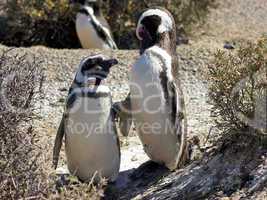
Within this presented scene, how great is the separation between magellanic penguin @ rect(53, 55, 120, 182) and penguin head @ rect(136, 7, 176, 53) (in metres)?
0.29

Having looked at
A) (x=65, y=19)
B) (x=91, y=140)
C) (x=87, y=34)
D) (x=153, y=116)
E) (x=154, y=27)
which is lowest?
(x=91, y=140)

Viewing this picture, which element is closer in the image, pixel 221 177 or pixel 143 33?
pixel 221 177

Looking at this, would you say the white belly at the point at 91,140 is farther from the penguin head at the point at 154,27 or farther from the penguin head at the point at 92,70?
the penguin head at the point at 154,27

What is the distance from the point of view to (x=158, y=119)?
4.91m

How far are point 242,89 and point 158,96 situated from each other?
0.68 metres

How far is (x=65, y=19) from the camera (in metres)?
10.4

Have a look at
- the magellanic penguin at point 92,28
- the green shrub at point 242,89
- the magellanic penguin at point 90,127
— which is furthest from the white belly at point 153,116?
the magellanic penguin at point 92,28

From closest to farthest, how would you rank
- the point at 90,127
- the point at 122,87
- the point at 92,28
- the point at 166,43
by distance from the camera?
the point at 90,127, the point at 166,43, the point at 122,87, the point at 92,28

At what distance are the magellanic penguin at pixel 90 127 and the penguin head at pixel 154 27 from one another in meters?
0.29

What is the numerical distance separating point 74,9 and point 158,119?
564 centimetres

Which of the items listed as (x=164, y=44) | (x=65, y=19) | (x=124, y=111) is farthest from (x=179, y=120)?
(x=65, y=19)

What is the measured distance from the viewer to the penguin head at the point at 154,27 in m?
5.03

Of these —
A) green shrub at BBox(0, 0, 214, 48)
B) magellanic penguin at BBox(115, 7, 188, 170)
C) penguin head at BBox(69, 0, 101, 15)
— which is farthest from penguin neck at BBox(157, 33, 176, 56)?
green shrub at BBox(0, 0, 214, 48)

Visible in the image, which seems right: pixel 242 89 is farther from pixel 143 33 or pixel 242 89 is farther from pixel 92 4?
pixel 92 4
